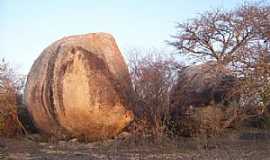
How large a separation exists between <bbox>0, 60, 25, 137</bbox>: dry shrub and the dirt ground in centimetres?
90

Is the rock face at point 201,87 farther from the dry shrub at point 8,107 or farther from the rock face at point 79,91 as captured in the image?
the dry shrub at point 8,107

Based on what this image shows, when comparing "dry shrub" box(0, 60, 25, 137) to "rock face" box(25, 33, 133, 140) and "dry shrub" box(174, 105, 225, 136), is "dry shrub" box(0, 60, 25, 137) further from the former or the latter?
"dry shrub" box(174, 105, 225, 136)

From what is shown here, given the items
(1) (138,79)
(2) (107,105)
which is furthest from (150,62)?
(2) (107,105)

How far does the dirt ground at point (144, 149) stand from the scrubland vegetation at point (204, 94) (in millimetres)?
73

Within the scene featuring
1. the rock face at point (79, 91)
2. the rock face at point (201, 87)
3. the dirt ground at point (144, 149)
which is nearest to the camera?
the dirt ground at point (144, 149)

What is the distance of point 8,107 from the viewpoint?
21469 mm

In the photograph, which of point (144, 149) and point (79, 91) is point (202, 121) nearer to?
point (144, 149)

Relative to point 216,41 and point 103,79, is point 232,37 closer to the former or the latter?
point 216,41

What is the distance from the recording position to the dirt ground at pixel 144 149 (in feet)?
48.0

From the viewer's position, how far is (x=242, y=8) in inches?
812

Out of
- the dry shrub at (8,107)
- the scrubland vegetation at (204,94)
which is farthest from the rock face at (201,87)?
the dry shrub at (8,107)

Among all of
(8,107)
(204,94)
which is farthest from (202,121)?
(8,107)

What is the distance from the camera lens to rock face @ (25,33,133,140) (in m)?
19.6

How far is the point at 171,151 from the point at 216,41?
662 cm
